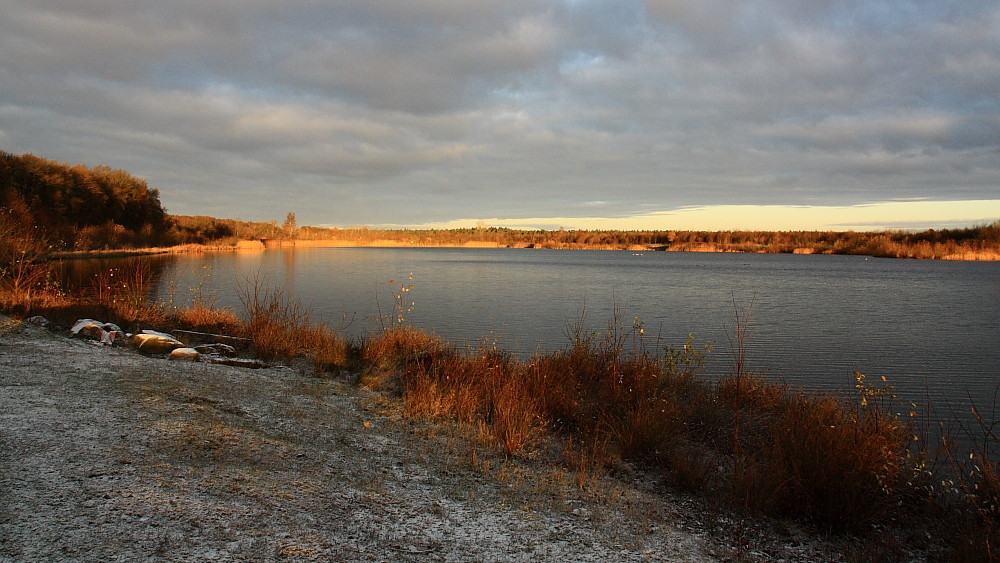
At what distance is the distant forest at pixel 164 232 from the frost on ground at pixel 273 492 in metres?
15.9

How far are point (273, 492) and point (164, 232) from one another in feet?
175

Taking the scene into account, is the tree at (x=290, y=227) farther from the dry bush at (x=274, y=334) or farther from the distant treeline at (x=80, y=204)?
the dry bush at (x=274, y=334)

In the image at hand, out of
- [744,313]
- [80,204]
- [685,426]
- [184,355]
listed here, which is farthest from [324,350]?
[80,204]

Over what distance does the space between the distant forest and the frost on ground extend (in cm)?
1594

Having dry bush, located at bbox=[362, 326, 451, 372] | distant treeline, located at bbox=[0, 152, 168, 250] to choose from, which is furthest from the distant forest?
dry bush, located at bbox=[362, 326, 451, 372]

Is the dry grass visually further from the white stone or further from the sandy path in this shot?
the white stone

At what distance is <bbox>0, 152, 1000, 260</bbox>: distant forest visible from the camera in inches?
1212

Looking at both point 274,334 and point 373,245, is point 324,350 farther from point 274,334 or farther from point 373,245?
point 373,245

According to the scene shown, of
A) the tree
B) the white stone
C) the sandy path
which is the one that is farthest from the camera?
the tree

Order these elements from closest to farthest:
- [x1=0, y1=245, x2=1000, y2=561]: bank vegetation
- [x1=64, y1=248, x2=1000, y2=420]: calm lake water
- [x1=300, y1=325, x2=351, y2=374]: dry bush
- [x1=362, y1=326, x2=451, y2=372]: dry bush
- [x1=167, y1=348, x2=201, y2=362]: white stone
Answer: [x1=0, y1=245, x2=1000, y2=561]: bank vegetation < [x1=167, y1=348, x2=201, y2=362]: white stone < [x1=362, y1=326, x2=451, y2=372]: dry bush < [x1=300, y1=325, x2=351, y2=374]: dry bush < [x1=64, y1=248, x2=1000, y2=420]: calm lake water

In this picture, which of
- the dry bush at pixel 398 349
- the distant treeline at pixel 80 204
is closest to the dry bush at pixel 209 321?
the dry bush at pixel 398 349

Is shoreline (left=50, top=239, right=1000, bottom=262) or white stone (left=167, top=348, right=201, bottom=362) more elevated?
shoreline (left=50, top=239, right=1000, bottom=262)

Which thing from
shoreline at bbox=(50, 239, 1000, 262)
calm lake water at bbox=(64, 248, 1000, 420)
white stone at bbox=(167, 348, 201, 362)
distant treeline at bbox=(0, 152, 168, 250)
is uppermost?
distant treeline at bbox=(0, 152, 168, 250)

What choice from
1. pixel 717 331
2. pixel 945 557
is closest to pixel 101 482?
pixel 945 557
